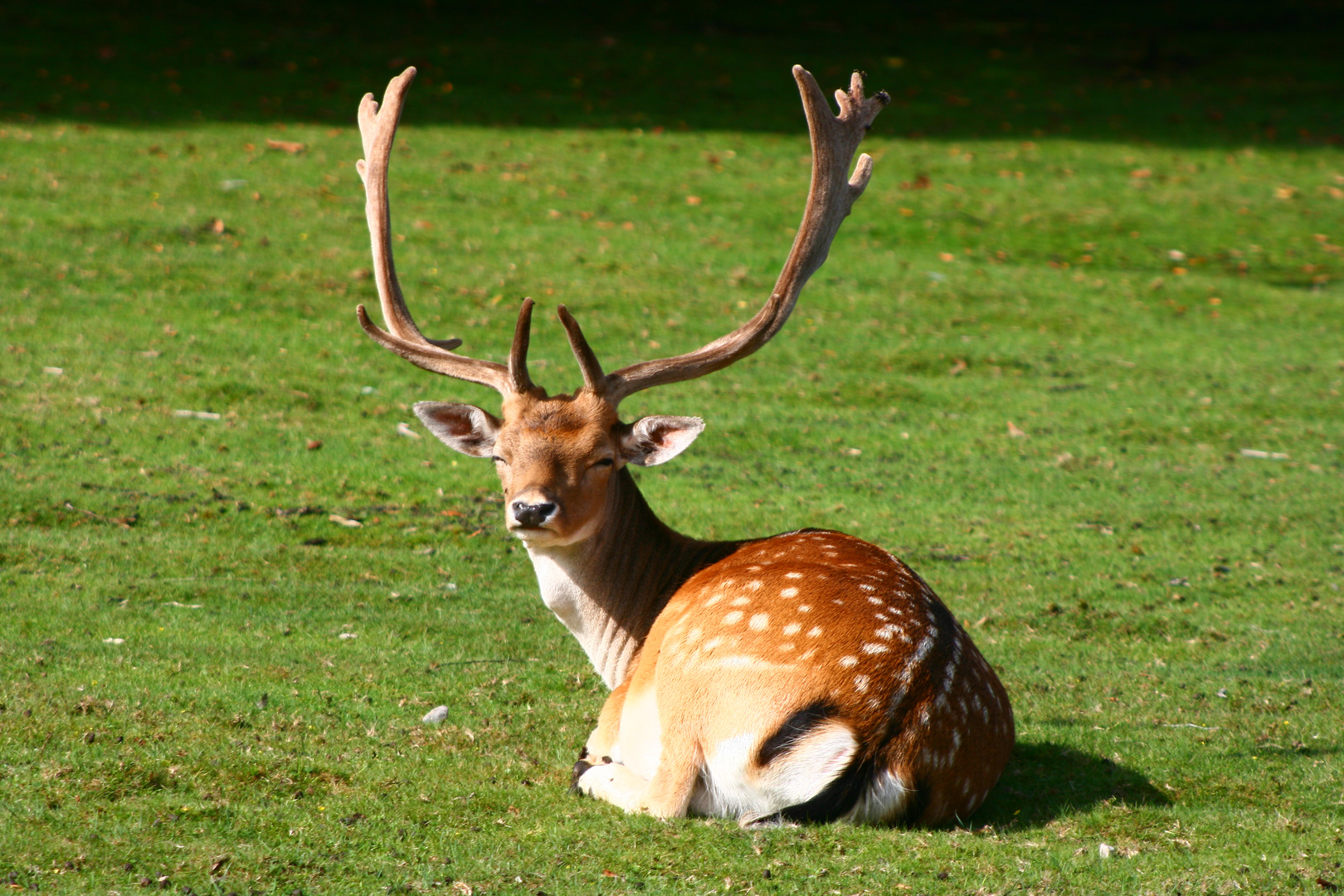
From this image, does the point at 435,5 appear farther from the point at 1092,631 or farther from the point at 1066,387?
the point at 1092,631

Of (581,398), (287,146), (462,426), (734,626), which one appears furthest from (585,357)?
(287,146)

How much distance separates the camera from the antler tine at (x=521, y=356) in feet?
17.8

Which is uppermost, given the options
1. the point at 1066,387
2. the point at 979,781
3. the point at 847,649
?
the point at 847,649

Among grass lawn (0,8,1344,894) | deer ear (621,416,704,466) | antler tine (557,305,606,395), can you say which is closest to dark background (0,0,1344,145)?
grass lawn (0,8,1344,894)

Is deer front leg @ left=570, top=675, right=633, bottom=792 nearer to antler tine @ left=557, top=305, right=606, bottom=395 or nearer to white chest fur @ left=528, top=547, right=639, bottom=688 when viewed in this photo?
white chest fur @ left=528, top=547, right=639, bottom=688

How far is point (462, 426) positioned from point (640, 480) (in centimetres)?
447

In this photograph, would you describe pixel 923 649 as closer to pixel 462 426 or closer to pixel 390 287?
pixel 462 426

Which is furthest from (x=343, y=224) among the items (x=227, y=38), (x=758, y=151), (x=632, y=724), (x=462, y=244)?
(x=632, y=724)

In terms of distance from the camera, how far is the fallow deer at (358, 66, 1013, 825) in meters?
4.57

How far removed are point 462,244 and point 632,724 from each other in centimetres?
1070

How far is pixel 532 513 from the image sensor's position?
5.18 meters

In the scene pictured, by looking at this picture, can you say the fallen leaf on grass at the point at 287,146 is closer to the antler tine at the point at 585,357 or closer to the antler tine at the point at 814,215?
the antler tine at the point at 814,215

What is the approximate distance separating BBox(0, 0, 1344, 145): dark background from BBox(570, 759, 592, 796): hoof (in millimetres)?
15197

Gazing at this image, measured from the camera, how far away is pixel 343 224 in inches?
602
